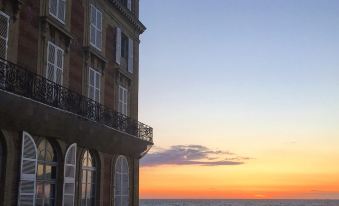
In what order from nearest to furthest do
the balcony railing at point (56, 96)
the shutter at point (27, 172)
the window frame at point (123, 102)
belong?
the balcony railing at point (56, 96) → the shutter at point (27, 172) → the window frame at point (123, 102)

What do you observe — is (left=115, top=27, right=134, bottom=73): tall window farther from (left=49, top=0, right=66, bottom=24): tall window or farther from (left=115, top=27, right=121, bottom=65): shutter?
(left=49, top=0, right=66, bottom=24): tall window

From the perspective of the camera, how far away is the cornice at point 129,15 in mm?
22922

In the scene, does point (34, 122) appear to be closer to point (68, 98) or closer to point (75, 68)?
point (68, 98)

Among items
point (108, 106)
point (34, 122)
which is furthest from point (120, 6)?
point (34, 122)

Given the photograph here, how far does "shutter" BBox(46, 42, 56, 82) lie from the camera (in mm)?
17281

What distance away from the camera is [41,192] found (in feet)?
55.7

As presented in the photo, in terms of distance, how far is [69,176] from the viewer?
1820cm

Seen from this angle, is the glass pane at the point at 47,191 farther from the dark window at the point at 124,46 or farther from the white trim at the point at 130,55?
the dark window at the point at 124,46

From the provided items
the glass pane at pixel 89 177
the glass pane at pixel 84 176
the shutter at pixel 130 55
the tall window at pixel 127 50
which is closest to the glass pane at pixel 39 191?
the glass pane at pixel 84 176

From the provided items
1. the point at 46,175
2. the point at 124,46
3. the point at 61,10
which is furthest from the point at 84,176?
the point at 124,46

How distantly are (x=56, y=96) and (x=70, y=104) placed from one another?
101 centimetres

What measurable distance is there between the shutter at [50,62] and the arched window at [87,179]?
12.3 feet

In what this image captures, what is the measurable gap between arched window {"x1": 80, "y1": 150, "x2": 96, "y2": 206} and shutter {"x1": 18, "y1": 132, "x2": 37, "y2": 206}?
359 cm

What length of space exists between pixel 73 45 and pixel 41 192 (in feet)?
18.1
